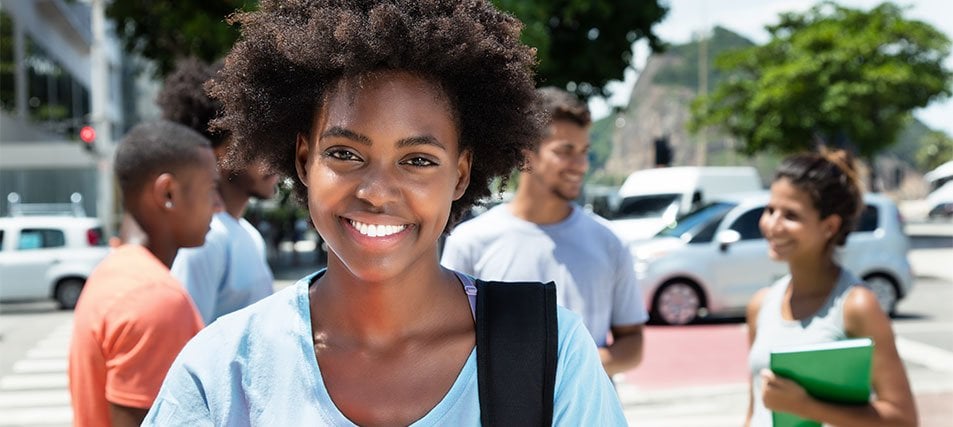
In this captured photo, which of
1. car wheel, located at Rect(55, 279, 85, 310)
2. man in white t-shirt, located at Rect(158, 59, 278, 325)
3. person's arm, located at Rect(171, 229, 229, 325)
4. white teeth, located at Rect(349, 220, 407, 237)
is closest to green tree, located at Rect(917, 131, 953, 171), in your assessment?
car wheel, located at Rect(55, 279, 85, 310)

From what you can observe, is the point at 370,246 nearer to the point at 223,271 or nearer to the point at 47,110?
the point at 223,271

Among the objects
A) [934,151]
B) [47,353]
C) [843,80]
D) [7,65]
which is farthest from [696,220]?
[934,151]

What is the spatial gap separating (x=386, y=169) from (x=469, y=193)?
1.25ft

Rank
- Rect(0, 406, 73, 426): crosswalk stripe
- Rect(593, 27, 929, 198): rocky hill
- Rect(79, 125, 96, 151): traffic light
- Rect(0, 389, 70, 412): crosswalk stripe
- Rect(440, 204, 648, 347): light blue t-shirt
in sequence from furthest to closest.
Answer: Rect(593, 27, 929, 198): rocky hill → Rect(79, 125, 96, 151): traffic light → Rect(0, 389, 70, 412): crosswalk stripe → Rect(0, 406, 73, 426): crosswalk stripe → Rect(440, 204, 648, 347): light blue t-shirt

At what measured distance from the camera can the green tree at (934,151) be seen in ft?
308

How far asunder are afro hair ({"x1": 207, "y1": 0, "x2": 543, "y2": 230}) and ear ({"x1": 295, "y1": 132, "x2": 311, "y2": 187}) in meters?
0.02

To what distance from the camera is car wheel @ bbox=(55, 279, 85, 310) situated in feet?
51.1

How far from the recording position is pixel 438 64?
5.59ft

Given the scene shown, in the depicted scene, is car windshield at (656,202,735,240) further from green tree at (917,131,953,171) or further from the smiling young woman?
green tree at (917,131,953,171)

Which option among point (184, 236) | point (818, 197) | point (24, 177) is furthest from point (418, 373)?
point (24, 177)

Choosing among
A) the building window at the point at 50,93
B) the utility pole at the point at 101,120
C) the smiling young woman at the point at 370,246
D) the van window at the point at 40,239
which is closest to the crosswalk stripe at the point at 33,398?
the van window at the point at 40,239

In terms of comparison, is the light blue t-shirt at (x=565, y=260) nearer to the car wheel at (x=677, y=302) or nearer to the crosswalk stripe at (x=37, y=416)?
the crosswalk stripe at (x=37, y=416)

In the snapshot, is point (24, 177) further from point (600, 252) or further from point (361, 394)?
point (361, 394)

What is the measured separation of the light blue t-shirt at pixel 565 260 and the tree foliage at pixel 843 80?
32.2 metres
